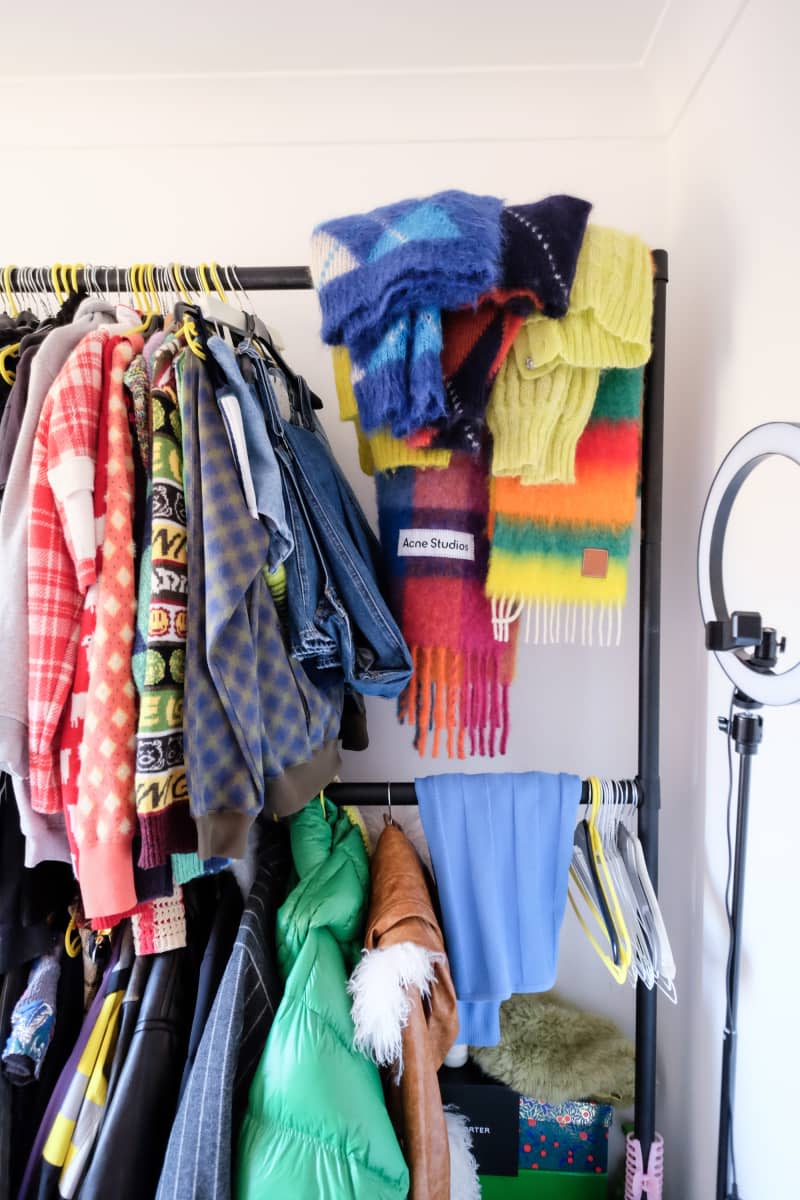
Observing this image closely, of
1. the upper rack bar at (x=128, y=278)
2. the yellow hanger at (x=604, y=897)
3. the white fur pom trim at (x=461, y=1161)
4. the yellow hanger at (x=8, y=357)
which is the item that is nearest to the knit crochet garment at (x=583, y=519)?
the yellow hanger at (x=604, y=897)

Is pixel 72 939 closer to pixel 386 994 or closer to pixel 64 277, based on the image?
pixel 386 994

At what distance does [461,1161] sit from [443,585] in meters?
0.92

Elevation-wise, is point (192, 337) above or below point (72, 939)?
above

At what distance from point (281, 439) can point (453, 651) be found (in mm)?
417

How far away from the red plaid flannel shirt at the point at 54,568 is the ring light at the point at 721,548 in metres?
0.75

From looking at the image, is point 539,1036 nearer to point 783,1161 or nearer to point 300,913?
point 783,1161

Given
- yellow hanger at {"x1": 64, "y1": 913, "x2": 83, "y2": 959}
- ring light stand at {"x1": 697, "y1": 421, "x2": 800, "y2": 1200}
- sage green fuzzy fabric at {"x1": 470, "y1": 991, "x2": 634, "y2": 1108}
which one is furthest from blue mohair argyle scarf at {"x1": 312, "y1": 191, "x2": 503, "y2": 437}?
sage green fuzzy fabric at {"x1": 470, "y1": 991, "x2": 634, "y2": 1108}

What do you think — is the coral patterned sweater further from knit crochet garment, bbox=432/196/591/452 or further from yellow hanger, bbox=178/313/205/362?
knit crochet garment, bbox=432/196/591/452

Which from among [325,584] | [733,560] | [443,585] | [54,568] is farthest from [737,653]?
[54,568]

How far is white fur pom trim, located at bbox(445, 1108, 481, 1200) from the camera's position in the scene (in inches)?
39.8

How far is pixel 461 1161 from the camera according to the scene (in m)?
1.04

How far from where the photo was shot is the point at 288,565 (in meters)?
0.84

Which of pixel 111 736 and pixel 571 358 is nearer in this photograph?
pixel 111 736

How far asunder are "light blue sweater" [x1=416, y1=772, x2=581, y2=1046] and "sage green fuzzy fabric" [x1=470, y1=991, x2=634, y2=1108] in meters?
0.21
